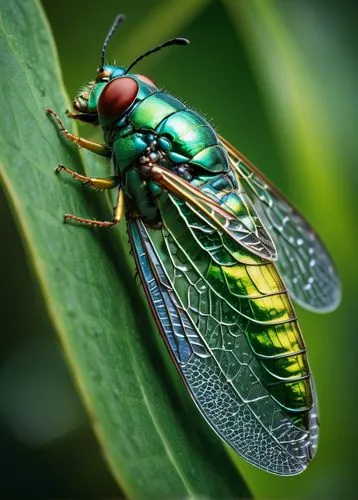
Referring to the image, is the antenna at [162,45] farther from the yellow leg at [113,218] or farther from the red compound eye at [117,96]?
the yellow leg at [113,218]

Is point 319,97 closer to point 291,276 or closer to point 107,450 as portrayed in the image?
point 291,276

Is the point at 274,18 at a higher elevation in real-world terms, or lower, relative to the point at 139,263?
higher

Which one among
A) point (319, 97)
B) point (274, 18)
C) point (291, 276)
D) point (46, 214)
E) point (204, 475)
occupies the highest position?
point (274, 18)

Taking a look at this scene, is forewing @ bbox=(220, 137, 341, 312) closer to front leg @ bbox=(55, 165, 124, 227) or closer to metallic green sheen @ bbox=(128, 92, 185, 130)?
metallic green sheen @ bbox=(128, 92, 185, 130)

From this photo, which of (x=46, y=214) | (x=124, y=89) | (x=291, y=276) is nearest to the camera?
(x=46, y=214)

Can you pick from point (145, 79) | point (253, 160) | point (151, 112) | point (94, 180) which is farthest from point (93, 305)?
point (253, 160)

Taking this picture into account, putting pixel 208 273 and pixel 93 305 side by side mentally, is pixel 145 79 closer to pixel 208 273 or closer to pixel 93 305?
pixel 208 273

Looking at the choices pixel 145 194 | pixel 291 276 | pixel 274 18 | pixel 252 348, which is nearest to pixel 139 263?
pixel 145 194
